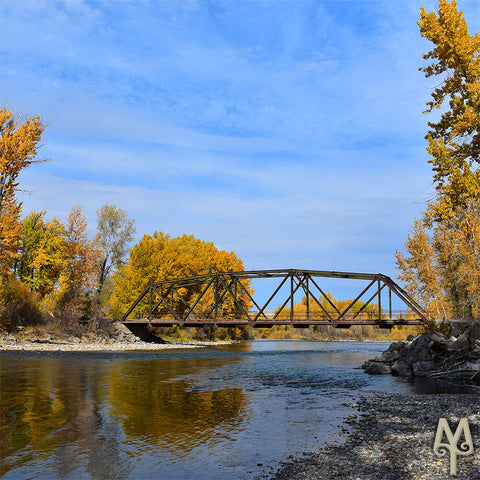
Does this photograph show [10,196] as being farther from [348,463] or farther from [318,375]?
[348,463]

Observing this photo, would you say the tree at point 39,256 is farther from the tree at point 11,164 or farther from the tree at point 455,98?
the tree at point 455,98

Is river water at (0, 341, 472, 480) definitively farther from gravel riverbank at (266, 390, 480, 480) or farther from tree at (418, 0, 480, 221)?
tree at (418, 0, 480, 221)

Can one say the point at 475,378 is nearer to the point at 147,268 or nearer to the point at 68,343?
the point at 68,343

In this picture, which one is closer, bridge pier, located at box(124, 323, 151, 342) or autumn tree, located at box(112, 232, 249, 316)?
bridge pier, located at box(124, 323, 151, 342)

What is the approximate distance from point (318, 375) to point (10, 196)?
30023 millimetres

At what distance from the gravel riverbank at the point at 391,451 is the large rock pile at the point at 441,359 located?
31.7 feet

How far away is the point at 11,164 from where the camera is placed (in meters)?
38.8


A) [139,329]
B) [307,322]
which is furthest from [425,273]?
[139,329]

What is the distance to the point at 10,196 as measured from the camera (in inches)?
1540

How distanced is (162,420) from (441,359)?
63.1ft

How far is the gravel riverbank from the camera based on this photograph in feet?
25.2

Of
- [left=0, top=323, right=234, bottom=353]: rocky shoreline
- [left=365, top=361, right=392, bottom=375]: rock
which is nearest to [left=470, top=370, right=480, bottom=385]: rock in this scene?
[left=365, top=361, right=392, bottom=375]: rock

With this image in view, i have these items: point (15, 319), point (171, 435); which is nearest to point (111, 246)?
point (15, 319)

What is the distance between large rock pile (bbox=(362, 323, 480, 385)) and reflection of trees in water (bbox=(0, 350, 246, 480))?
11.6 metres
